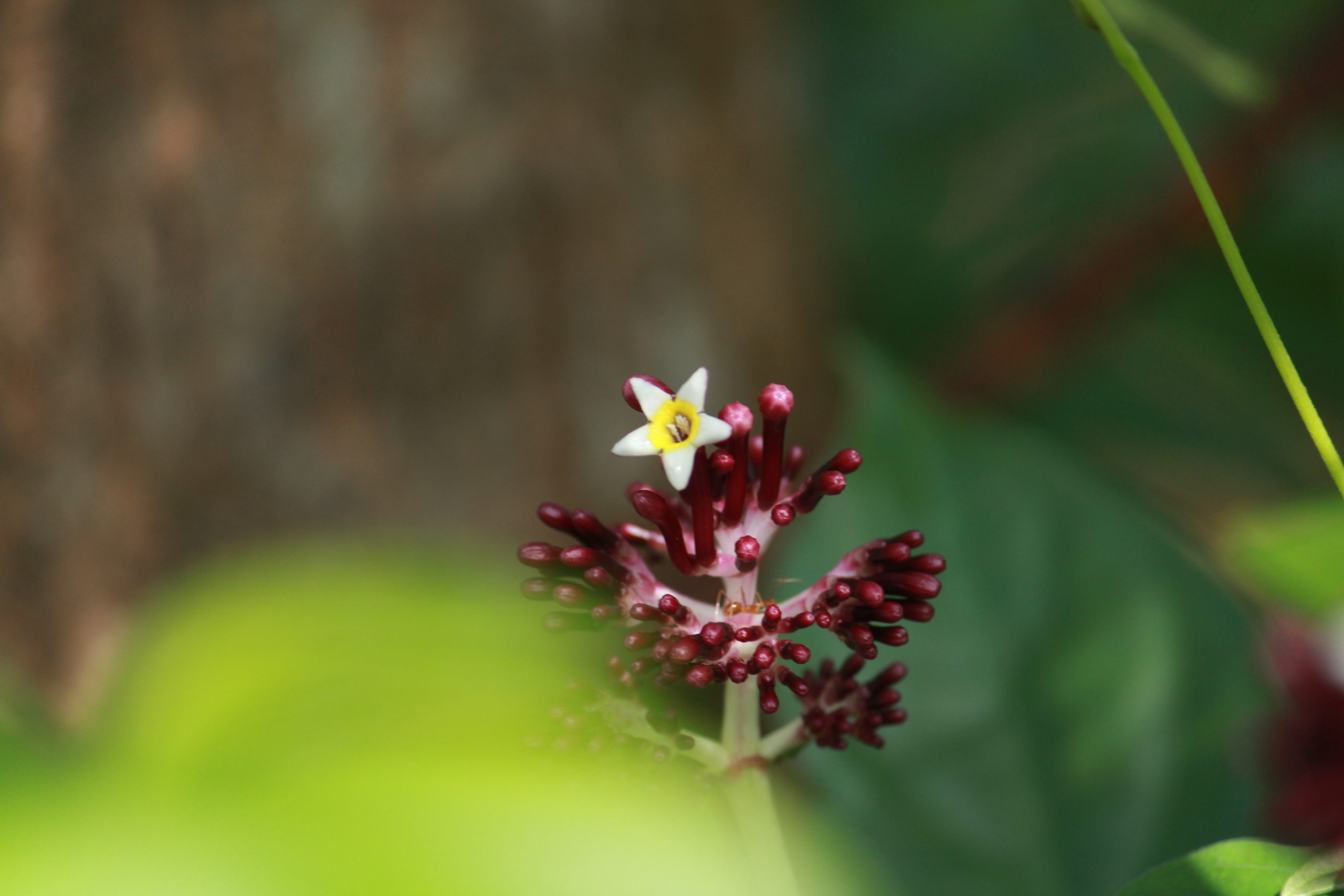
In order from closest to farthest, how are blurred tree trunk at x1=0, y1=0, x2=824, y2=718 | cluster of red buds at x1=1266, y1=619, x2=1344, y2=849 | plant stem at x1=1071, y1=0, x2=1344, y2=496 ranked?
plant stem at x1=1071, y1=0, x2=1344, y2=496 → cluster of red buds at x1=1266, y1=619, x2=1344, y2=849 → blurred tree trunk at x1=0, y1=0, x2=824, y2=718

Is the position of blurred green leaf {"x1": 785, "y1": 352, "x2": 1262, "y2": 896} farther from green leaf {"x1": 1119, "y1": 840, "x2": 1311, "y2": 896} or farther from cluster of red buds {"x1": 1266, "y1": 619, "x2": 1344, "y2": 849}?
green leaf {"x1": 1119, "y1": 840, "x2": 1311, "y2": 896}

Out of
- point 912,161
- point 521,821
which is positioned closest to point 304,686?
point 521,821

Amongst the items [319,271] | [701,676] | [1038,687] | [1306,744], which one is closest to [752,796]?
[701,676]

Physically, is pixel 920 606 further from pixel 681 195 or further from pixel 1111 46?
pixel 681 195

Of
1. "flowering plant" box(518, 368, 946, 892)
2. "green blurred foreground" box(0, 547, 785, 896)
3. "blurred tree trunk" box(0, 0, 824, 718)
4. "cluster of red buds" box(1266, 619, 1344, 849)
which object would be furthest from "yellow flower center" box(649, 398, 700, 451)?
"blurred tree trunk" box(0, 0, 824, 718)

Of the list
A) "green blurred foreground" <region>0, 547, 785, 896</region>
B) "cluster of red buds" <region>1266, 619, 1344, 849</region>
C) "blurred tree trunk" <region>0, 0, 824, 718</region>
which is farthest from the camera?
"blurred tree trunk" <region>0, 0, 824, 718</region>

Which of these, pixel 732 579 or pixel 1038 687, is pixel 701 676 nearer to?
pixel 732 579

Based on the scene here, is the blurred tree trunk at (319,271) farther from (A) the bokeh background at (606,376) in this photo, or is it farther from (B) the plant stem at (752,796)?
(B) the plant stem at (752,796)
